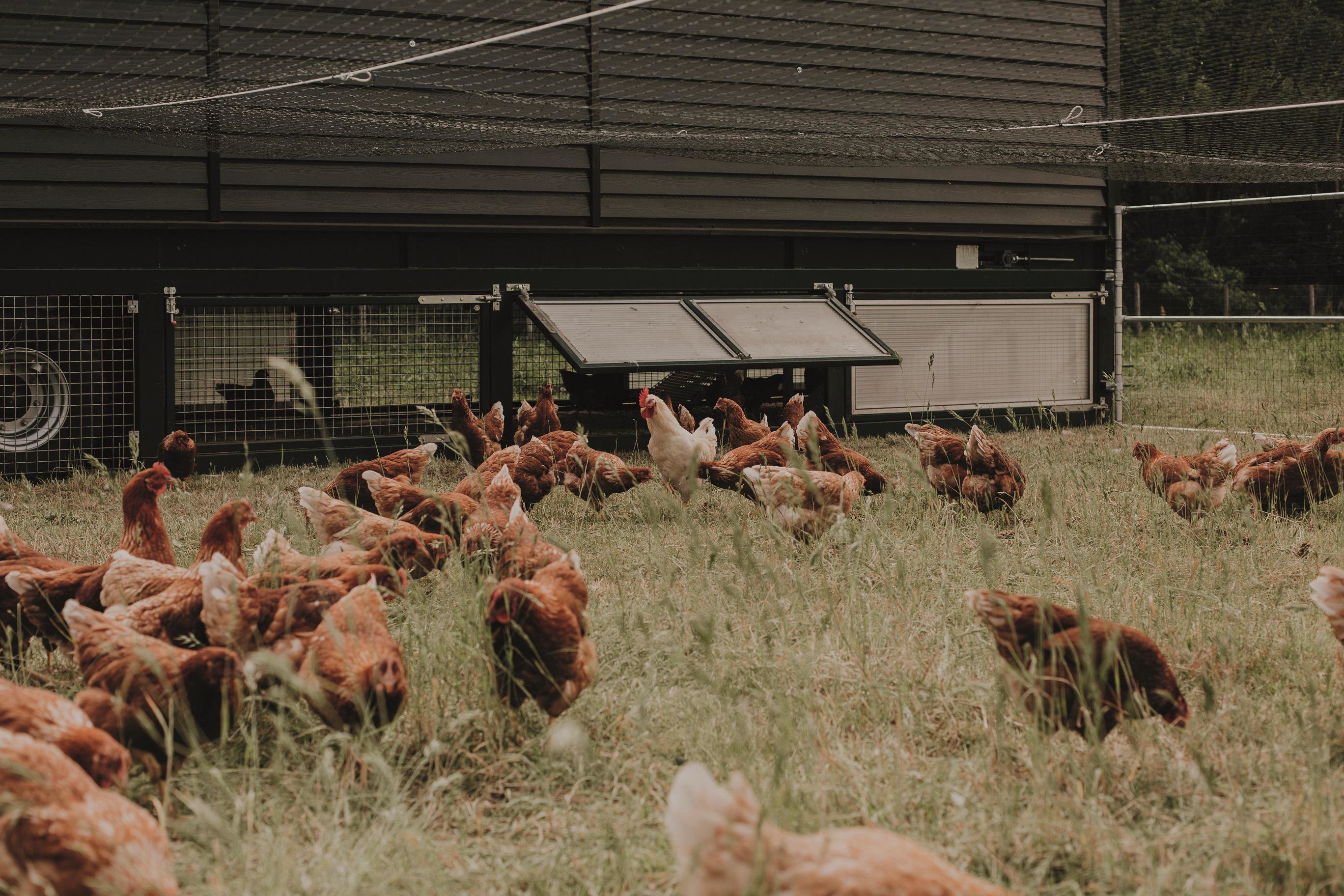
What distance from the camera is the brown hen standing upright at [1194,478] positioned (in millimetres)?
4875

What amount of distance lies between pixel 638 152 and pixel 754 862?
24.1ft

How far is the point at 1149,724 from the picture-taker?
2.67 metres

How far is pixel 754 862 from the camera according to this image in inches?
60.8

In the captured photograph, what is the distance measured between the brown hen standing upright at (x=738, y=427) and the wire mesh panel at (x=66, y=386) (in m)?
3.49

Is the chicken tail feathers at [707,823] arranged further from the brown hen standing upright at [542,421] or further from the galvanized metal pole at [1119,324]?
the galvanized metal pole at [1119,324]

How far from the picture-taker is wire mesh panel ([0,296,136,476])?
22.6 ft

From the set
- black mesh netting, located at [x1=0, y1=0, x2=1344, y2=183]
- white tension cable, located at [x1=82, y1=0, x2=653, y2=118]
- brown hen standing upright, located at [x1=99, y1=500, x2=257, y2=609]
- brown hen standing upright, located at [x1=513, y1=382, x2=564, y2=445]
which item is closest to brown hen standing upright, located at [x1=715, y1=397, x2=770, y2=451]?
brown hen standing upright, located at [x1=513, y1=382, x2=564, y2=445]

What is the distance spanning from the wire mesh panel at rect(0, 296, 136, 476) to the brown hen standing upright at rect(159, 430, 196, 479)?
2.49ft

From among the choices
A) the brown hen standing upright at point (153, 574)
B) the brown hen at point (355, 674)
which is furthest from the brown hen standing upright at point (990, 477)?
the brown hen at point (355, 674)

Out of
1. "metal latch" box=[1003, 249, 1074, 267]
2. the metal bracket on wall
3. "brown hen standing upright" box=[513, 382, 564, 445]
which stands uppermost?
"metal latch" box=[1003, 249, 1074, 267]

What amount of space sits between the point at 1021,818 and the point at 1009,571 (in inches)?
82.5

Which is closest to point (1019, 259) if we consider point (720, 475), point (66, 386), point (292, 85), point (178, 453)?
point (720, 475)

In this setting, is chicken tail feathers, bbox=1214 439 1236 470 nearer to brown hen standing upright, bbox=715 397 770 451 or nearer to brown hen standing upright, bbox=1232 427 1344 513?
brown hen standing upright, bbox=1232 427 1344 513

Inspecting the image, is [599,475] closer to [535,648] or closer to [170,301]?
[535,648]
